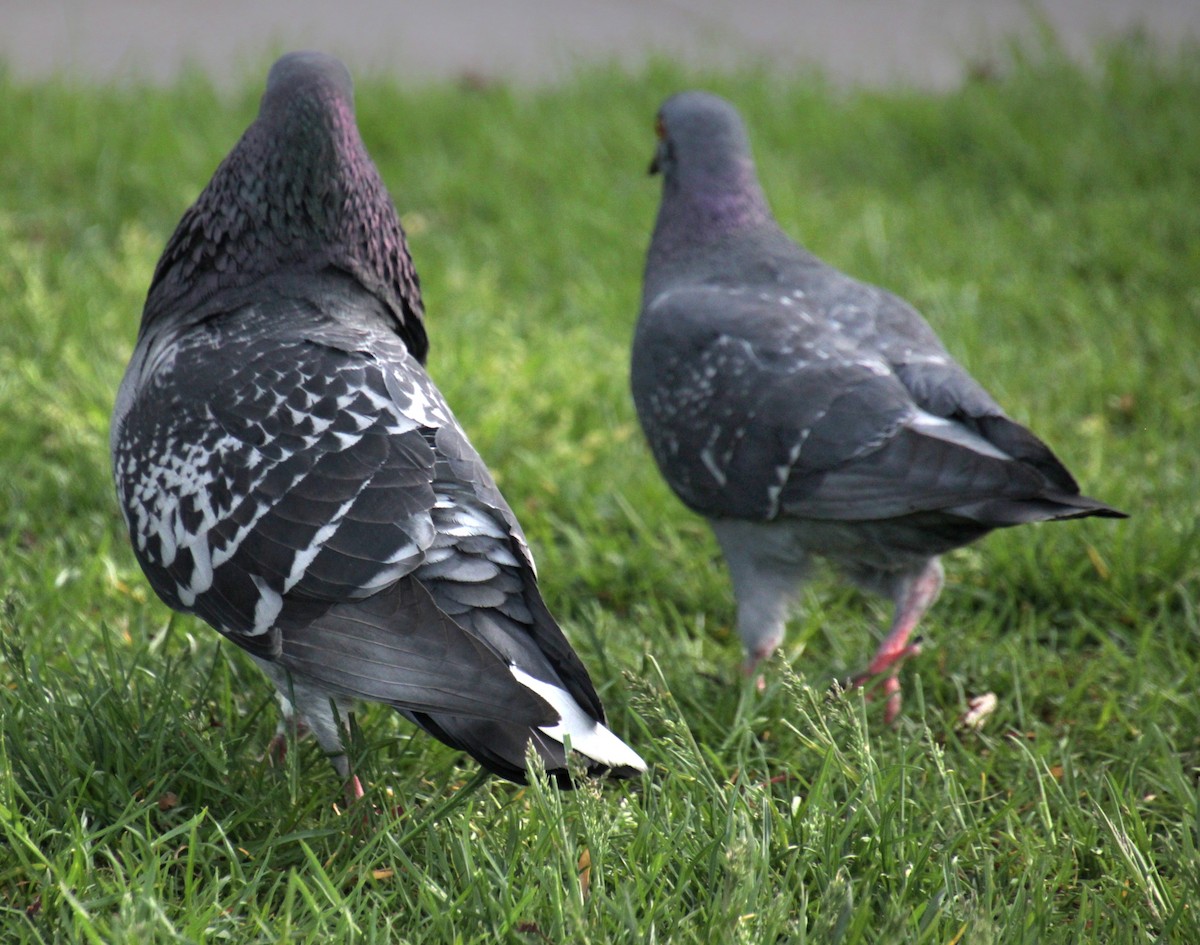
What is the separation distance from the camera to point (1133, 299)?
574 centimetres

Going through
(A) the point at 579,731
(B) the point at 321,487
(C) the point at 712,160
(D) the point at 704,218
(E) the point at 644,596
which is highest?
(C) the point at 712,160

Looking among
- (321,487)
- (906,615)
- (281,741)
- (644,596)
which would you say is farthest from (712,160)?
(281,741)

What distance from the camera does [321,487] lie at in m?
2.54

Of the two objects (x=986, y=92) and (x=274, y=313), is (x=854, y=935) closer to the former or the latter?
(x=274, y=313)

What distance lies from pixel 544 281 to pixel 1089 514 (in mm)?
3261

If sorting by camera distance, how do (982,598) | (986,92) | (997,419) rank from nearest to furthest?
(997,419) < (982,598) < (986,92)

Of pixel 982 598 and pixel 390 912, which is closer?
pixel 390 912

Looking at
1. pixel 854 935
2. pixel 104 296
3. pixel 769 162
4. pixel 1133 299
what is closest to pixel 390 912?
pixel 854 935

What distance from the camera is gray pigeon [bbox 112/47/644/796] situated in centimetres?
240

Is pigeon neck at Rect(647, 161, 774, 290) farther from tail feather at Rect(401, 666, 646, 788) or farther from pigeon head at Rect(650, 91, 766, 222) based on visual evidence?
tail feather at Rect(401, 666, 646, 788)

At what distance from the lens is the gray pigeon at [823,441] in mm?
3232

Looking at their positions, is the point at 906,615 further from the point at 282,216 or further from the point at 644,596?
the point at 282,216

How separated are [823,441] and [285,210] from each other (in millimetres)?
1439

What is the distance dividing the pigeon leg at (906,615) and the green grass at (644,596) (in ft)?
0.38
